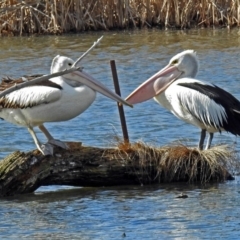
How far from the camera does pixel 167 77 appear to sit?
7.58 meters

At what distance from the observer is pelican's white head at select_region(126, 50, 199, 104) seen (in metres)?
7.48

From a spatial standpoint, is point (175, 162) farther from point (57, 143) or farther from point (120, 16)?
point (120, 16)

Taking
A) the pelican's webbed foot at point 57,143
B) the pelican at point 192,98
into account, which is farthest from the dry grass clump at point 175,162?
the pelican's webbed foot at point 57,143

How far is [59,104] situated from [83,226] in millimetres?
1179

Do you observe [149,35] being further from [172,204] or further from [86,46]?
[172,204]

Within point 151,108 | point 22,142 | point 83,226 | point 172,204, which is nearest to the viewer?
point 83,226

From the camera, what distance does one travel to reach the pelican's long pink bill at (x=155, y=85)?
7.48 metres

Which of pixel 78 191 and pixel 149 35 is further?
pixel 149 35

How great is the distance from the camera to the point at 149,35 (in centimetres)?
1858

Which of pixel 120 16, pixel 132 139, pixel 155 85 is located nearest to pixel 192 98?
pixel 155 85

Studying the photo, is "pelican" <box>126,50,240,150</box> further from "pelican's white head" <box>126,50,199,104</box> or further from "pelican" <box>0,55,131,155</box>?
"pelican" <box>0,55,131,155</box>

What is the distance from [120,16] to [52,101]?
13.0 m

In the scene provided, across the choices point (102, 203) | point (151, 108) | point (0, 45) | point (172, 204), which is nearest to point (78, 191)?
point (102, 203)

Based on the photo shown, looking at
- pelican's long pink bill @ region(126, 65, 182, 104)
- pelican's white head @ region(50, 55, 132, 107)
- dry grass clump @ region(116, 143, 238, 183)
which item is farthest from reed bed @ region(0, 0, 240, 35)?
dry grass clump @ region(116, 143, 238, 183)
